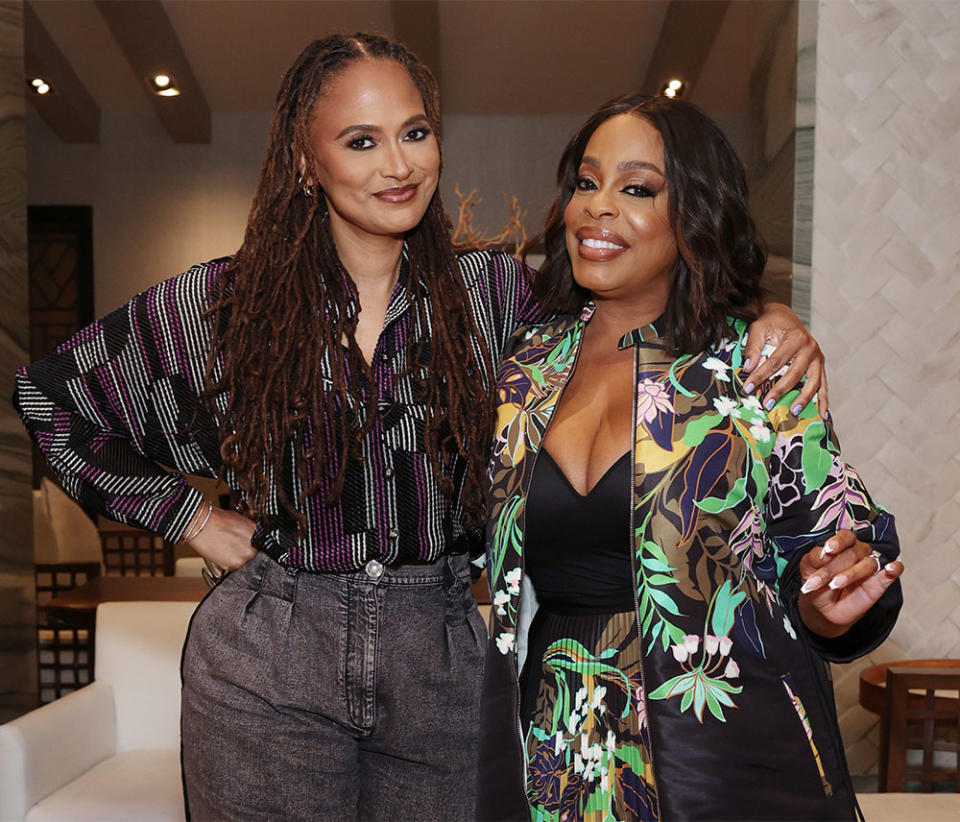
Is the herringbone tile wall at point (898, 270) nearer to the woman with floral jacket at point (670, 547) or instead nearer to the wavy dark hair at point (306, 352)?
the woman with floral jacket at point (670, 547)

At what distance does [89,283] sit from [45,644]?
521cm

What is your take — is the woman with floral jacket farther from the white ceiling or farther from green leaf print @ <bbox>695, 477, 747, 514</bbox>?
the white ceiling

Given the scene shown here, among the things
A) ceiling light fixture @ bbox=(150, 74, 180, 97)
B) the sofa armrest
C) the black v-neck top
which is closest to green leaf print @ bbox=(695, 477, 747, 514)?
the black v-neck top

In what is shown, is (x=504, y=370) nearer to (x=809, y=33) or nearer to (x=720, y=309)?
(x=720, y=309)

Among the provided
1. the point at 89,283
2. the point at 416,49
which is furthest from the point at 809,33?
the point at 89,283

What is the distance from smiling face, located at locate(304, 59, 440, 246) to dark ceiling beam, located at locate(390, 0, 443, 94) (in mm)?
5259

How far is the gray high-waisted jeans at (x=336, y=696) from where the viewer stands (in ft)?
5.31

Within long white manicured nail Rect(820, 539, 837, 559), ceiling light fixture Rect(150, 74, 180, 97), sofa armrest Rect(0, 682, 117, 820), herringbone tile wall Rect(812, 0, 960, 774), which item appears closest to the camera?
long white manicured nail Rect(820, 539, 837, 559)

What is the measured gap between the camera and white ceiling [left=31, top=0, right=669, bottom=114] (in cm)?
715

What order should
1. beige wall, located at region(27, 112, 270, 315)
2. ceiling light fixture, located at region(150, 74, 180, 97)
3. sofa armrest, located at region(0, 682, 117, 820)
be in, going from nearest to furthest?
1. sofa armrest, located at region(0, 682, 117, 820)
2. ceiling light fixture, located at region(150, 74, 180, 97)
3. beige wall, located at region(27, 112, 270, 315)

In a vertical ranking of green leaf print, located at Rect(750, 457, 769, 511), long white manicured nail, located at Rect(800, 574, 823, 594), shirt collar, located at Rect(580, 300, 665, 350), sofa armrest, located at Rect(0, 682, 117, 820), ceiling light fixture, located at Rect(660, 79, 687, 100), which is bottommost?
sofa armrest, located at Rect(0, 682, 117, 820)

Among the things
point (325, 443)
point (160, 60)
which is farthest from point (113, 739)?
point (160, 60)

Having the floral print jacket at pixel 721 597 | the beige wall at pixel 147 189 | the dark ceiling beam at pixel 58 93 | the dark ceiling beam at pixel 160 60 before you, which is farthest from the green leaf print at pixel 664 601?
the beige wall at pixel 147 189

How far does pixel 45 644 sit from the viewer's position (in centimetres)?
467
